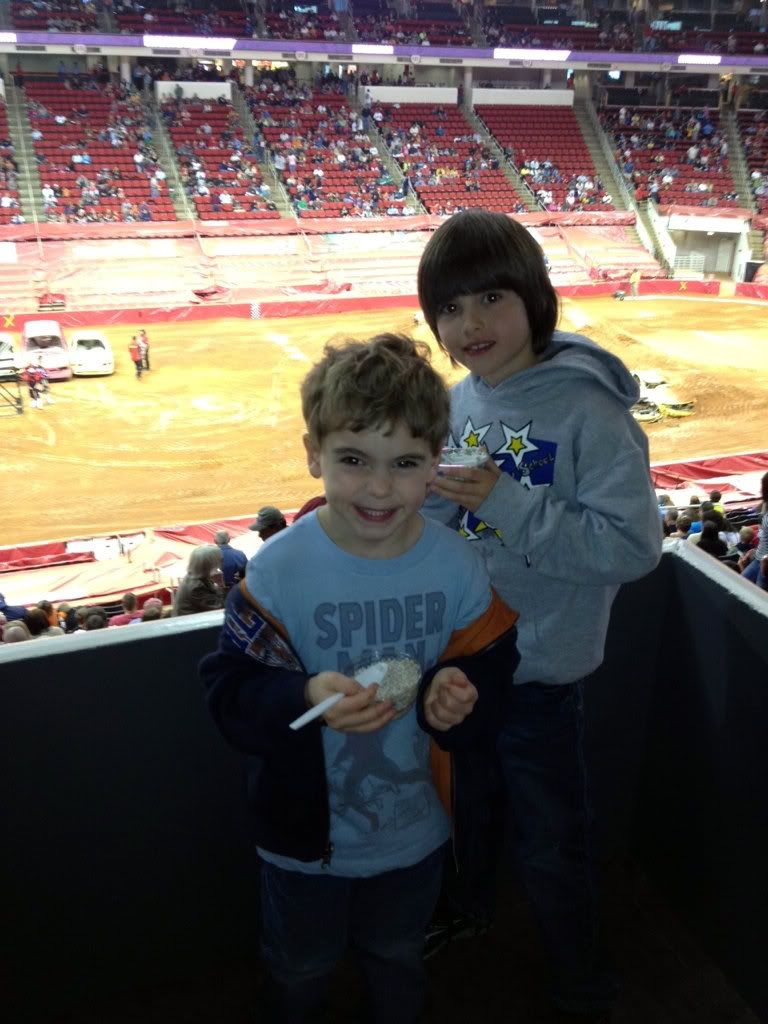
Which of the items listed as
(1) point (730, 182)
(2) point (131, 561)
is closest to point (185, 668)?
(2) point (131, 561)

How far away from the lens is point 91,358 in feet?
46.2

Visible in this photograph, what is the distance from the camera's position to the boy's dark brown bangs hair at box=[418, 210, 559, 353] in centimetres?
168

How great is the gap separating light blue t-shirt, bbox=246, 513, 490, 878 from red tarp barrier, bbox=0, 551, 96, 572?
7.20 meters

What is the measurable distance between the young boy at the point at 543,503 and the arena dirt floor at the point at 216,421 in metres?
5.98

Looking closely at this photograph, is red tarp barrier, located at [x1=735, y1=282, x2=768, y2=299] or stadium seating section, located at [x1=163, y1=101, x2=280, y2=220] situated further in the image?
stadium seating section, located at [x1=163, y1=101, x2=280, y2=220]

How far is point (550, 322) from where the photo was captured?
5.84 ft

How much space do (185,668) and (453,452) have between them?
76 centimetres

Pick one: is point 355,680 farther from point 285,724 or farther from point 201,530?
point 201,530

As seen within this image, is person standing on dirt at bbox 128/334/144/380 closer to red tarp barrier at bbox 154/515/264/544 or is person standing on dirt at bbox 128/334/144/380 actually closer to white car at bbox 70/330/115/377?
white car at bbox 70/330/115/377

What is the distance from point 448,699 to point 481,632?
0.18 metres

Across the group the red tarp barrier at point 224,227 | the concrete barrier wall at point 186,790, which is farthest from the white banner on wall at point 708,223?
the concrete barrier wall at point 186,790

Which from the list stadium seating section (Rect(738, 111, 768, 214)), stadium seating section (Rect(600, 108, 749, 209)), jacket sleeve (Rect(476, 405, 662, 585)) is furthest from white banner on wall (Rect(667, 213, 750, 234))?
jacket sleeve (Rect(476, 405, 662, 585))

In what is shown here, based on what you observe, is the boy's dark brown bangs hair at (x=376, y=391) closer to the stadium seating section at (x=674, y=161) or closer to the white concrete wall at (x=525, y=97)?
the stadium seating section at (x=674, y=161)

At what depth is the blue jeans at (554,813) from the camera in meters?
1.87
